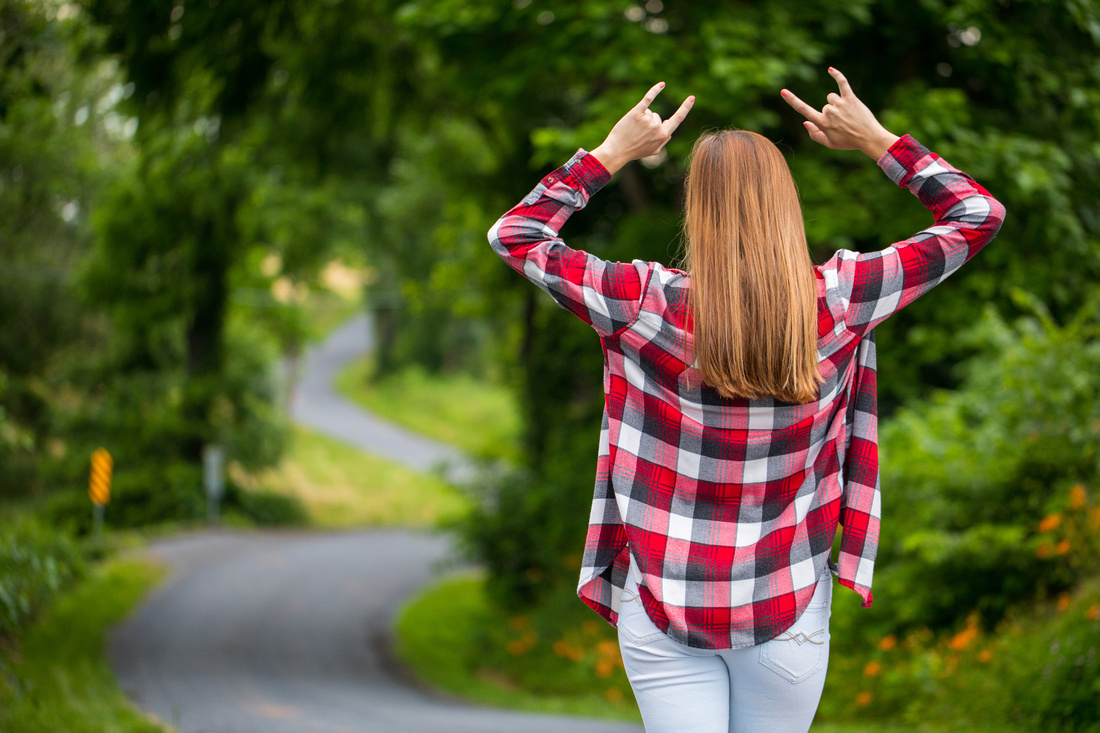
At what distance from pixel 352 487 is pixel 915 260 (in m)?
28.4

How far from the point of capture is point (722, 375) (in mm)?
1553

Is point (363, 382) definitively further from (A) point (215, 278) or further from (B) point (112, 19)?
(B) point (112, 19)

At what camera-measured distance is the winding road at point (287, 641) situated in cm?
670

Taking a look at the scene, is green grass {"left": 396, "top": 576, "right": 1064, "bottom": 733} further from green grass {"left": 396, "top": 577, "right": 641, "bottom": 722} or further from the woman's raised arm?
the woman's raised arm

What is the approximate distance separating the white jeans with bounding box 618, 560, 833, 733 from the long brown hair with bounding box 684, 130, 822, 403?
47cm

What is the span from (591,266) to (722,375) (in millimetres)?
317

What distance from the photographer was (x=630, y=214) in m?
9.02

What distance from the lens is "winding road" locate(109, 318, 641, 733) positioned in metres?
6.70

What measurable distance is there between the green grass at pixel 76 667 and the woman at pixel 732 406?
305 cm

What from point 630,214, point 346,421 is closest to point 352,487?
point 346,421

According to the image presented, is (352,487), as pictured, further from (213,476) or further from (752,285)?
(752,285)

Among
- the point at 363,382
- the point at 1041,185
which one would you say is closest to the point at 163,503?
the point at 1041,185

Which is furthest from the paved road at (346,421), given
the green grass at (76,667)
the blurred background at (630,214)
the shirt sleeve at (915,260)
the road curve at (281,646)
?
the shirt sleeve at (915,260)

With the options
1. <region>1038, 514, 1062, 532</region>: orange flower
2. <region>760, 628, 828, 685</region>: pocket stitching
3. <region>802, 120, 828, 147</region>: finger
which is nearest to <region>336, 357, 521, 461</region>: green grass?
<region>1038, 514, 1062, 532</region>: orange flower
